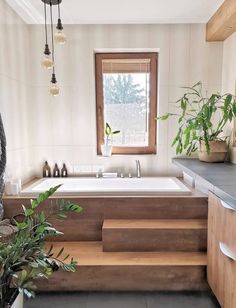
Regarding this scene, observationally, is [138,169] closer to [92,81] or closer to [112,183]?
[112,183]

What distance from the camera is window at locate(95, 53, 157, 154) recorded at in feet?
9.43

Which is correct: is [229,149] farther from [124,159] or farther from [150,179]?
[124,159]

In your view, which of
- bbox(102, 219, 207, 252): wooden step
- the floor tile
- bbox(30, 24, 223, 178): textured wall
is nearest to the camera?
the floor tile

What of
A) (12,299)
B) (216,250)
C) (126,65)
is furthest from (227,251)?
(126,65)

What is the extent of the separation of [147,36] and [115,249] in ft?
7.81

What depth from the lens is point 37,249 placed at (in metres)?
1.26

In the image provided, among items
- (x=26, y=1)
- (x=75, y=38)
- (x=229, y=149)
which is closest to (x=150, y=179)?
(x=229, y=149)

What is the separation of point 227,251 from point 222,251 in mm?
79

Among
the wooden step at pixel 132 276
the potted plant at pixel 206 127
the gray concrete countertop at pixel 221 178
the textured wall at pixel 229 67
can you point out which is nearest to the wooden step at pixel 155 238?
the wooden step at pixel 132 276

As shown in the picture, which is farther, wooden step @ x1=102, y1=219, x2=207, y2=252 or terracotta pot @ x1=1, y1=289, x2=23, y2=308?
wooden step @ x1=102, y1=219, x2=207, y2=252

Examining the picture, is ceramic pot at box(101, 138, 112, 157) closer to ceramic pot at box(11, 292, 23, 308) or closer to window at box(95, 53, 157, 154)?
window at box(95, 53, 157, 154)

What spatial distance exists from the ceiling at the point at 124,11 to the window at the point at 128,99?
0.39 metres

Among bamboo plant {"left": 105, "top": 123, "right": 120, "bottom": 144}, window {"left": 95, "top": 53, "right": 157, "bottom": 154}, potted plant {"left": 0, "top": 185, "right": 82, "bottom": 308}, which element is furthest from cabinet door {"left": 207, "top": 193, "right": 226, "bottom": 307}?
bamboo plant {"left": 105, "top": 123, "right": 120, "bottom": 144}

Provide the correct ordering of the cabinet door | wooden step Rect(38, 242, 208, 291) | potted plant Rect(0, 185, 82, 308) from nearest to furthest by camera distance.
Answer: potted plant Rect(0, 185, 82, 308), the cabinet door, wooden step Rect(38, 242, 208, 291)
